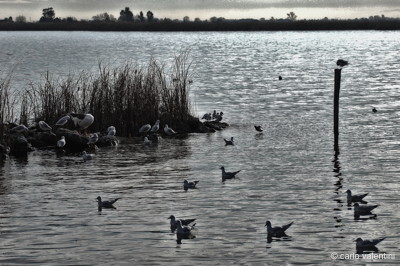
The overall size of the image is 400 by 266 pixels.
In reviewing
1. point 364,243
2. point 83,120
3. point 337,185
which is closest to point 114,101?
point 83,120

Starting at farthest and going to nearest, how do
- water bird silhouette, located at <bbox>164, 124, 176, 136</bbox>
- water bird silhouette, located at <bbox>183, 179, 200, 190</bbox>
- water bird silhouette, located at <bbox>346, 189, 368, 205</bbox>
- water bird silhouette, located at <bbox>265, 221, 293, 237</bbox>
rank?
water bird silhouette, located at <bbox>164, 124, 176, 136</bbox> → water bird silhouette, located at <bbox>183, 179, 200, 190</bbox> → water bird silhouette, located at <bbox>346, 189, 368, 205</bbox> → water bird silhouette, located at <bbox>265, 221, 293, 237</bbox>

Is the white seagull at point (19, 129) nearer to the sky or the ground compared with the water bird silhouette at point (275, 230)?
nearer to the sky

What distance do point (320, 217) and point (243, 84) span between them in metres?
41.6

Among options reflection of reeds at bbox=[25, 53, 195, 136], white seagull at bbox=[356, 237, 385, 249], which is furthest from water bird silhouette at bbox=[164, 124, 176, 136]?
white seagull at bbox=[356, 237, 385, 249]

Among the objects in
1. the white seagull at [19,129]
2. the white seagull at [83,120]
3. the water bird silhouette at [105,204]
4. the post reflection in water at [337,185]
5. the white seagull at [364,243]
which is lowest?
the post reflection in water at [337,185]

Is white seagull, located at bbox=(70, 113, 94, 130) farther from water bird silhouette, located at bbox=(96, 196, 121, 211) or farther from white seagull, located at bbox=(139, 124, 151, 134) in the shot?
water bird silhouette, located at bbox=(96, 196, 121, 211)

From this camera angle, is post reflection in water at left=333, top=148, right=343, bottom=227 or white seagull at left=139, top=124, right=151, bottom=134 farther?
white seagull at left=139, top=124, right=151, bottom=134

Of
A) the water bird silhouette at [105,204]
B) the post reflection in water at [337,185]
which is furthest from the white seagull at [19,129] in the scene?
the post reflection in water at [337,185]

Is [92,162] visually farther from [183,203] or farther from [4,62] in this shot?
[4,62]

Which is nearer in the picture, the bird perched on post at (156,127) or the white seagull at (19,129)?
the white seagull at (19,129)

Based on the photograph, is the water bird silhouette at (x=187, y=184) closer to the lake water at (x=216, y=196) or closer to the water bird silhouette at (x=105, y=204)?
the lake water at (x=216, y=196)

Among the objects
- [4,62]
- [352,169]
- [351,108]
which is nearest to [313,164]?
[352,169]

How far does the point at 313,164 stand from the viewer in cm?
2436

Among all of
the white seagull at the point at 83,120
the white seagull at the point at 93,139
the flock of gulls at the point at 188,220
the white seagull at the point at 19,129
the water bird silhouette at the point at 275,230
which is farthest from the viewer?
the white seagull at the point at 83,120
